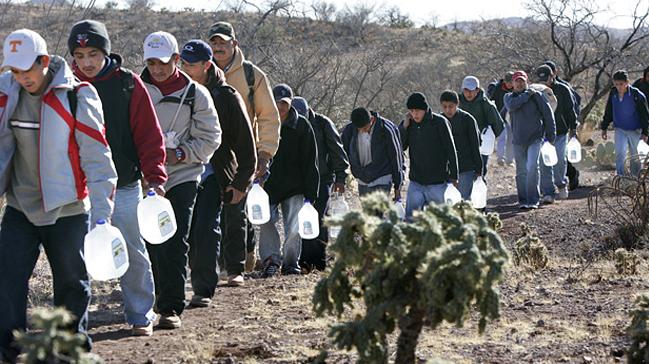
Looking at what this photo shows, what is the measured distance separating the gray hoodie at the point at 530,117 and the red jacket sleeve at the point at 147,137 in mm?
8699

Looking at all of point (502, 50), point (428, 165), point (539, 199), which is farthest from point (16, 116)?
point (502, 50)

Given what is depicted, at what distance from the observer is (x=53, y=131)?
5.81 m

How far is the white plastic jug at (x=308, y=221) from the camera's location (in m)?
10.3

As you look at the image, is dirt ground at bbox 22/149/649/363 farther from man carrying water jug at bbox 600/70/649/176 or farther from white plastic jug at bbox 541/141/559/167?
man carrying water jug at bbox 600/70/649/176

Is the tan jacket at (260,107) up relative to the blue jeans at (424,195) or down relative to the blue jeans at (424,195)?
up

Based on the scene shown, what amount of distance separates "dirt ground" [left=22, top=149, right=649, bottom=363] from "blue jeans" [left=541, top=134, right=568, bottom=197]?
546 cm

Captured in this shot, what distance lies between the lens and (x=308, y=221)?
10359 mm

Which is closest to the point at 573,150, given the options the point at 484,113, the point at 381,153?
the point at 484,113

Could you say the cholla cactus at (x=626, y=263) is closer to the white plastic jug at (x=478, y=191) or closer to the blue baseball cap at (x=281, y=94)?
the blue baseball cap at (x=281, y=94)

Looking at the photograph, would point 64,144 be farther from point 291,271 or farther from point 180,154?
point 291,271

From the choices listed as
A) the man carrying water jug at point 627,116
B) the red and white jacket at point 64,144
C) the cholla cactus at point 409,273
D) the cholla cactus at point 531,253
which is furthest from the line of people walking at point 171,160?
the man carrying water jug at point 627,116

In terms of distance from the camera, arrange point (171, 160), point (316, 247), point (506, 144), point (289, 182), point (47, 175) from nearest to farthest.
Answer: point (47, 175)
point (171, 160)
point (289, 182)
point (316, 247)
point (506, 144)

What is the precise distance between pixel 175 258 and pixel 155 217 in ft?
2.32

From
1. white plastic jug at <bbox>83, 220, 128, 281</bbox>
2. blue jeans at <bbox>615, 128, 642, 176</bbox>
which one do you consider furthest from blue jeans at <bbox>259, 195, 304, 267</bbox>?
blue jeans at <bbox>615, 128, 642, 176</bbox>
